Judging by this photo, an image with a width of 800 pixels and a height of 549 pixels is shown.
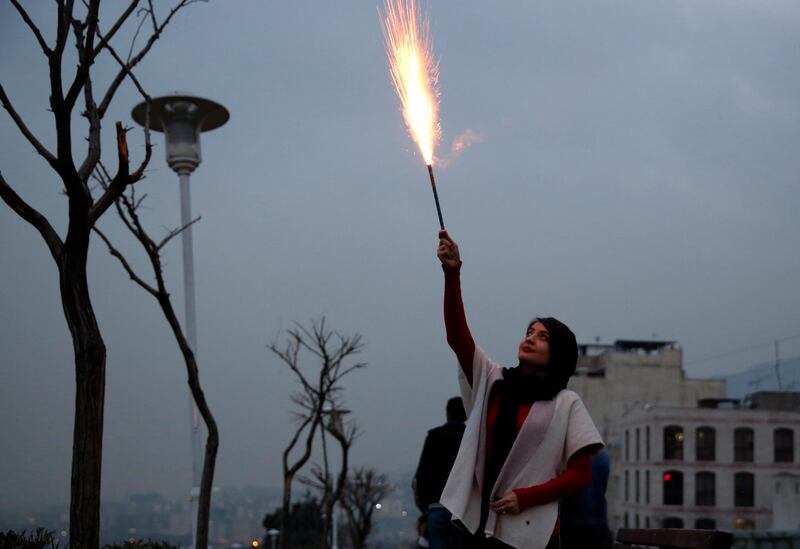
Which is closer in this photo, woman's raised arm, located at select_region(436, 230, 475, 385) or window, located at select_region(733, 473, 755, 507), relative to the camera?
woman's raised arm, located at select_region(436, 230, 475, 385)

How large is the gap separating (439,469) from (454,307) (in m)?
4.75

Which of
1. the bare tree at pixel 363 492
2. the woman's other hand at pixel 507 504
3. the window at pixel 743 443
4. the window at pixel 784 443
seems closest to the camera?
the woman's other hand at pixel 507 504

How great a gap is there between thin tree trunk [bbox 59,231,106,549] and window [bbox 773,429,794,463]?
7848 centimetres

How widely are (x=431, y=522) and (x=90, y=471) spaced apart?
3828 millimetres

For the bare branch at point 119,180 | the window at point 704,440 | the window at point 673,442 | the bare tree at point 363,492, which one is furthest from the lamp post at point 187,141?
the window at point 704,440

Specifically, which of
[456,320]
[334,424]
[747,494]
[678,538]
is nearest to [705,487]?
[747,494]

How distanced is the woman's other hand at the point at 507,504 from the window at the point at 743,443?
79223 mm

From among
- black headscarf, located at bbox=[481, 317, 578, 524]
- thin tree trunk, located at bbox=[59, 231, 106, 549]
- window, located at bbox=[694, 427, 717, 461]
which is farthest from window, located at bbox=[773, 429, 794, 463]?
black headscarf, located at bbox=[481, 317, 578, 524]

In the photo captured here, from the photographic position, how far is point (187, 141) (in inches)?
474

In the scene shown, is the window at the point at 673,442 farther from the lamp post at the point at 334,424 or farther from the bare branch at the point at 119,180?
the bare branch at the point at 119,180

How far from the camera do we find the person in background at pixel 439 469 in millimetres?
9648

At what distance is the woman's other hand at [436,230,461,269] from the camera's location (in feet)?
17.0

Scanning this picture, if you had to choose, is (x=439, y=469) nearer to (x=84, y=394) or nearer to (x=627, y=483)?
(x=84, y=394)

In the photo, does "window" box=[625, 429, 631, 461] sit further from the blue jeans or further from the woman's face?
the woman's face
